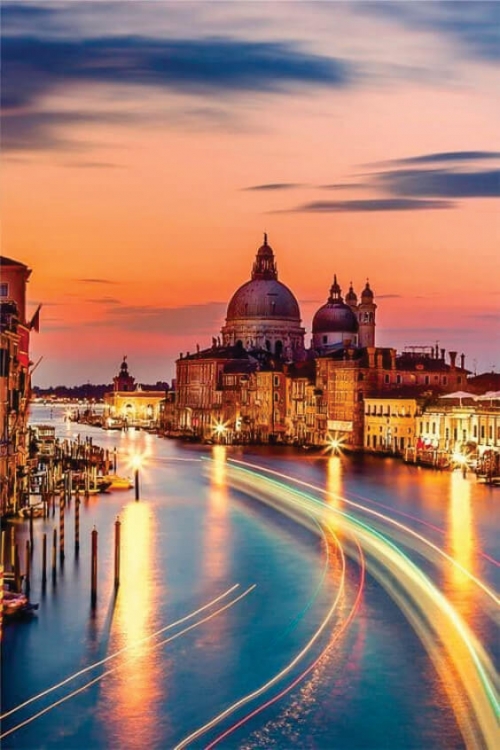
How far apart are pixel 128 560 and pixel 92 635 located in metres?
4.60

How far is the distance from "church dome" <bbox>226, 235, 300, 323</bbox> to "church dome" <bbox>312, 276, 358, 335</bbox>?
8.01 feet

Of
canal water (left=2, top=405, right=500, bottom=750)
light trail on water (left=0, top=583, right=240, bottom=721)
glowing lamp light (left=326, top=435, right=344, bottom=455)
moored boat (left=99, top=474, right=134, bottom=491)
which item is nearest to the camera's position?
canal water (left=2, top=405, right=500, bottom=750)

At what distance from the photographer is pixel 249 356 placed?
62.2 m

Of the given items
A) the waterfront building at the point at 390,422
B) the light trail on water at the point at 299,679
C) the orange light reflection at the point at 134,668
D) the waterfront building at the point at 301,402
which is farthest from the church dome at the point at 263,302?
the light trail on water at the point at 299,679

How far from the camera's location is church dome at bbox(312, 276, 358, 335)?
210ft

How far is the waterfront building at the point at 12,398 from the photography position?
19.3 metres

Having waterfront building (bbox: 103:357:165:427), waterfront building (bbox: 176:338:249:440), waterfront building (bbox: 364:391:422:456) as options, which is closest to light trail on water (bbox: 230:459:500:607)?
waterfront building (bbox: 364:391:422:456)

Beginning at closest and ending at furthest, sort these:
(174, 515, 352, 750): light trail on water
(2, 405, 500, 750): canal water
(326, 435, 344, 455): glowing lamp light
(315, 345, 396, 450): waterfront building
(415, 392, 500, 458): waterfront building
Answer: (174, 515, 352, 750): light trail on water → (2, 405, 500, 750): canal water → (415, 392, 500, 458): waterfront building → (326, 435, 344, 455): glowing lamp light → (315, 345, 396, 450): waterfront building

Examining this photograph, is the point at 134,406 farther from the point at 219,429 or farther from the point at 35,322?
the point at 35,322

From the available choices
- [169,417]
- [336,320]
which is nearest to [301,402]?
[336,320]

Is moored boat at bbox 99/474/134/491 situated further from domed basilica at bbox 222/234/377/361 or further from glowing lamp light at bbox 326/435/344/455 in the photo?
domed basilica at bbox 222/234/377/361

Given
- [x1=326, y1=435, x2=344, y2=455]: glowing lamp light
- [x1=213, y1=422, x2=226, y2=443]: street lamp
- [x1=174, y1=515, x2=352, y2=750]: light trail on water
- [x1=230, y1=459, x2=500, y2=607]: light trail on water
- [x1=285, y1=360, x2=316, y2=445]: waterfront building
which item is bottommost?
[x1=174, y1=515, x2=352, y2=750]: light trail on water

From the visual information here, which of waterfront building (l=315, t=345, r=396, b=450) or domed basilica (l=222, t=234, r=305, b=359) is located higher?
domed basilica (l=222, t=234, r=305, b=359)

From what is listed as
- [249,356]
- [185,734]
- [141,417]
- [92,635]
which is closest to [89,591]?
[92,635]
